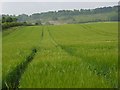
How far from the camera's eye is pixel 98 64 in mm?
11414

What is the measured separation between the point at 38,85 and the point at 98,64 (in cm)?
438

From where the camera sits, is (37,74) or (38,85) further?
(37,74)

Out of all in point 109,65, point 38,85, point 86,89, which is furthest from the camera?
point 109,65

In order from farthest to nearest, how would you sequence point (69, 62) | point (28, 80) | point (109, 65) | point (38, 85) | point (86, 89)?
point (69, 62)
point (109, 65)
point (28, 80)
point (38, 85)
point (86, 89)

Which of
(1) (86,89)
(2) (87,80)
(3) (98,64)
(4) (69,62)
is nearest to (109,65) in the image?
(3) (98,64)

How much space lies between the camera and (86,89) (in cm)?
681

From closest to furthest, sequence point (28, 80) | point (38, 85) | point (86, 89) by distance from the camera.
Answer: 1. point (86, 89)
2. point (38, 85)
3. point (28, 80)

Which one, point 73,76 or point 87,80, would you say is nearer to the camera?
point 87,80

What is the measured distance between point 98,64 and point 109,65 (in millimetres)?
623

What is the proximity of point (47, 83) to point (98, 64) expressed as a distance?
420 cm

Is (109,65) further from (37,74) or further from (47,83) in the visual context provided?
(47,83)

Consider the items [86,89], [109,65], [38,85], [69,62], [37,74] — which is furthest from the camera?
[69,62]

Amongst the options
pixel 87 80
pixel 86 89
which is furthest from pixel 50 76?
pixel 86 89

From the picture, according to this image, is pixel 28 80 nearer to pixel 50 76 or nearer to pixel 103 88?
pixel 50 76
